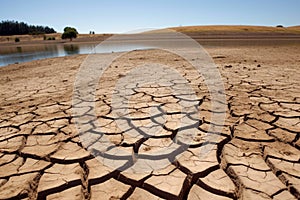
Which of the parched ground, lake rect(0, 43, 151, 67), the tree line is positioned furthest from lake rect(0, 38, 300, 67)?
the tree line

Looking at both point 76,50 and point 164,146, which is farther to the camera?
point 76,50

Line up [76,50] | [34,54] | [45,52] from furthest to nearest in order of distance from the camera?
[76,50] → [45,52] → [34,54]

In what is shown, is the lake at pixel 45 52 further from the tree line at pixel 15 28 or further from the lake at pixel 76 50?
the tree line at pixel 15 28

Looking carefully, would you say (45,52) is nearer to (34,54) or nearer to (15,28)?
(34,54)

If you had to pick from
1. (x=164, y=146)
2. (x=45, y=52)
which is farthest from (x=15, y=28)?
(x=164, y=146)

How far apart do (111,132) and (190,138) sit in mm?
673

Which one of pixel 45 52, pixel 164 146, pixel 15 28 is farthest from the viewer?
pixel 15 28

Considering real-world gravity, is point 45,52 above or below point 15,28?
below

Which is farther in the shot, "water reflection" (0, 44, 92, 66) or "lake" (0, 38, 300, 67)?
"lake" (0, 38, 300, 67)

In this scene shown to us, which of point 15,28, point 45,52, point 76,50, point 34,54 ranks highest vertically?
point 15,28

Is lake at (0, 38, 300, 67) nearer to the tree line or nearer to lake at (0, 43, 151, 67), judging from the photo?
lake at (0, 43, 151, 67)

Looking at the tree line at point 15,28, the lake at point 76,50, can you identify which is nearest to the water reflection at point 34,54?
the lake at point 76,50

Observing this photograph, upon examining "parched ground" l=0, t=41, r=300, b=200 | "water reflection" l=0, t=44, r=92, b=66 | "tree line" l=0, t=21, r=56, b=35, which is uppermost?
"tree line" l=0, t=21, r=56, b=35

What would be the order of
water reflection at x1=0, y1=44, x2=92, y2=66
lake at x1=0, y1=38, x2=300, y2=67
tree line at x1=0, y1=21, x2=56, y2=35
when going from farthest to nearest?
tree line at x1=0, y1=21, x2=56, y2=35
lake at x1=0, y1=38, x2=300, y2=67
water reflection at x1=0, y1=44, x2=92, y2=66
